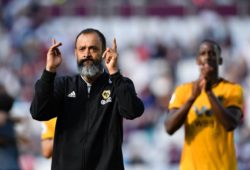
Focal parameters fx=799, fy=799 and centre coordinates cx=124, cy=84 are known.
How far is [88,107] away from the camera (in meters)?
6.55

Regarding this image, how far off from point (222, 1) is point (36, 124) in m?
4.86

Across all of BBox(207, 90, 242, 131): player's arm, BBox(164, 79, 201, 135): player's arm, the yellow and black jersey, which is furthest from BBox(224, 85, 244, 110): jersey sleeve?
BBox(164, 79, 201, 135): player's arm

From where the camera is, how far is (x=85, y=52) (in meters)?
6.59

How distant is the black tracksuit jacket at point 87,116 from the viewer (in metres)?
6.42

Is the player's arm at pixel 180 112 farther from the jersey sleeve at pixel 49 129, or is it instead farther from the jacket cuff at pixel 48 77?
the jacket cuff at pixel 48 77

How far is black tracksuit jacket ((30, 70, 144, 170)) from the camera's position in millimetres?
6418

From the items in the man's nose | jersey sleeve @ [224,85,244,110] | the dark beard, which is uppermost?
the man's nose

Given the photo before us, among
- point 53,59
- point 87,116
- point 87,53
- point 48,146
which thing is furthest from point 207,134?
point 53,59

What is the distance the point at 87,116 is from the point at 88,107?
0.26ft

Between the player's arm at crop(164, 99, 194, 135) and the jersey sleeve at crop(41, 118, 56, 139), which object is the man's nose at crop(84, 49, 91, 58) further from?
the jersey sleeve at crop(41, 118, 56, 139)

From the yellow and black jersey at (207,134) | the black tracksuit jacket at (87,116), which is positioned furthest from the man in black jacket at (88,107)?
the yellow and black jersey at (207,134)

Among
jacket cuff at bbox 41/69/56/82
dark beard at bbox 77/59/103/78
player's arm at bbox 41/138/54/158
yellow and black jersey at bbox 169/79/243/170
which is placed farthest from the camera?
player's arm at bbox 41/138/54/158

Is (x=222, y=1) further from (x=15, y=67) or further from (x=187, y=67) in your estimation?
(x=15, y=67)

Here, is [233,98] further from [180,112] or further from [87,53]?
[87,53]
